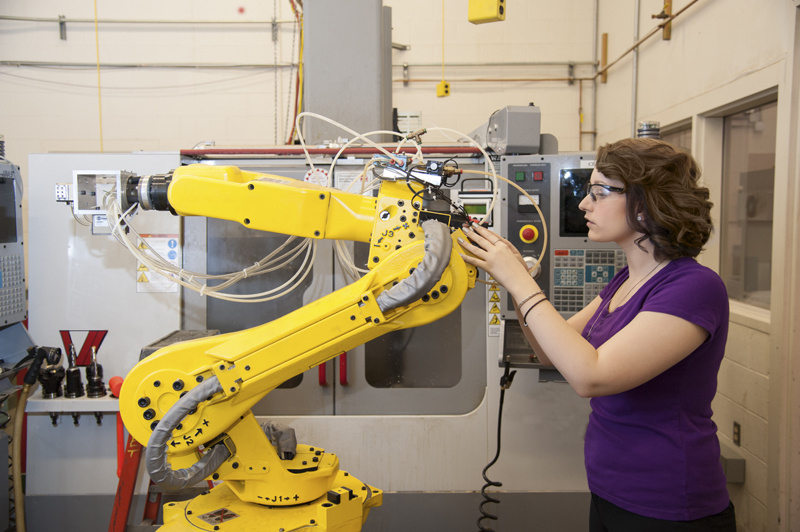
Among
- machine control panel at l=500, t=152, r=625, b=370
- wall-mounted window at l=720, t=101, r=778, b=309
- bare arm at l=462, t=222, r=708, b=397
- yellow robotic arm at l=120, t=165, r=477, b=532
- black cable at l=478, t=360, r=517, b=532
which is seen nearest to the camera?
bare arm at l=462, t=222, r=708, b=397

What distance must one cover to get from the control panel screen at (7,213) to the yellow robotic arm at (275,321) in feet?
4.21

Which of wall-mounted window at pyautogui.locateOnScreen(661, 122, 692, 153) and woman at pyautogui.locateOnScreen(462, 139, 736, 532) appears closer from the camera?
woman at pyautogui.locateOnScreen(462, 139, 736, 532)

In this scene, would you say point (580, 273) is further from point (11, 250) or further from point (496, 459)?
point (11, 250)

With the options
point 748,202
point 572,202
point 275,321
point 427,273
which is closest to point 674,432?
point 427,273

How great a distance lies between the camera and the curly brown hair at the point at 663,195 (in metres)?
1.10

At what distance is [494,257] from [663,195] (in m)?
0.35

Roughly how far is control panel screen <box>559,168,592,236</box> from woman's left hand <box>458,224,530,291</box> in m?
1.13

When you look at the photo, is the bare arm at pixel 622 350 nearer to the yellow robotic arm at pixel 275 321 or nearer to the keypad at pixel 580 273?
the yellow robotic arm at pixel 275 321

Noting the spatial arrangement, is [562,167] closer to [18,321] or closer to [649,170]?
[649,170]

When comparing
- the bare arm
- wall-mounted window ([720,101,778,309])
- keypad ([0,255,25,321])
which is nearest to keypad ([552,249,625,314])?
wall-mounted window ([720,101,778,309])

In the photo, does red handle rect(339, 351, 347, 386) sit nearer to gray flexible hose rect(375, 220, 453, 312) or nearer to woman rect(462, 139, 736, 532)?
gray flexible hose rect(375, 220, 453, 312)

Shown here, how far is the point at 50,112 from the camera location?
14.5ft

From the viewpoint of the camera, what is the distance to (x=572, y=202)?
2.34 metres

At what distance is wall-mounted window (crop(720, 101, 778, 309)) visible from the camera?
8.73 feet
